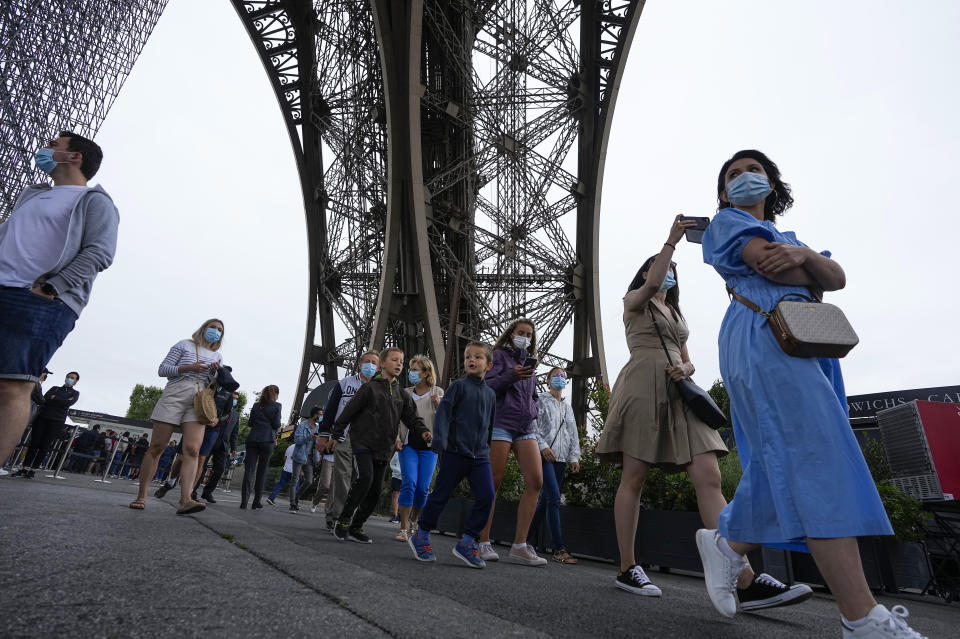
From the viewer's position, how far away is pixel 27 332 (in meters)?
2.26

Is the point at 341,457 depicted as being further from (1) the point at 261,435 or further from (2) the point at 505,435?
(2) the point at 505,435

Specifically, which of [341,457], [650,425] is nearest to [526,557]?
[650,425]

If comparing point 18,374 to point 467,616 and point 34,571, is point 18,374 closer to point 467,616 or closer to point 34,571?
point 34,571

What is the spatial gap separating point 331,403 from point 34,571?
3.51m

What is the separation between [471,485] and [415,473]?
1804 millimetres

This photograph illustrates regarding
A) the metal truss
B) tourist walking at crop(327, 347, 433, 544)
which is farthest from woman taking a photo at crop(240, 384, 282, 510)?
the metal truss

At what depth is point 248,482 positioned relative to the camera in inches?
293

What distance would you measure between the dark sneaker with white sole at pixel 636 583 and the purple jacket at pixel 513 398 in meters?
1.47

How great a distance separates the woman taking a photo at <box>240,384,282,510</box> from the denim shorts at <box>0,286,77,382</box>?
5.19m

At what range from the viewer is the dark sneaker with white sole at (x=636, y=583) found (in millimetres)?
2678

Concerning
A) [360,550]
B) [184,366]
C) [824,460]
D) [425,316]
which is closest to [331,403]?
[184,366]

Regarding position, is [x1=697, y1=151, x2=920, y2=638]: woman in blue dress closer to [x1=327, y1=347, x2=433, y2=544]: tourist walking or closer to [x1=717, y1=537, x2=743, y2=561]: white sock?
[x1=717, y1=537, x2=743, y2=561]: white sock

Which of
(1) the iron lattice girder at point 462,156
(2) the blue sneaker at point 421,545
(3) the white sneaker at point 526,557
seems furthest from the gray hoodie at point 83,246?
(1) the iron lattice girder at point 462,156

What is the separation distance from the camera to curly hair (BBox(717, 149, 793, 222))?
220 centimetres
